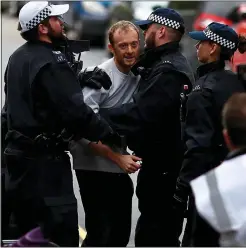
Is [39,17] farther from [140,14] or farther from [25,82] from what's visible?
[140,14]

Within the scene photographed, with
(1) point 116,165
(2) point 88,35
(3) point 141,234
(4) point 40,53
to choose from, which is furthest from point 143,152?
(2) point 88,35

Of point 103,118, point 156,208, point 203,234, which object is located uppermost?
point 103,118

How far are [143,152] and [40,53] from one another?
40.6 inches

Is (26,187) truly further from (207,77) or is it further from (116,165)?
(207,77)

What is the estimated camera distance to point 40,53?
18.9ft

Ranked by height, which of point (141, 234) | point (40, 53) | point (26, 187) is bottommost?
point (141, 234)

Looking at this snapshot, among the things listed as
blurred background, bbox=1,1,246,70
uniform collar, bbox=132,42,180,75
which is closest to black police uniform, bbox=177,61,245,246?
uniform collar, bbox=132,42,180,75

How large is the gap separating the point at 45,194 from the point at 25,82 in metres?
0.74

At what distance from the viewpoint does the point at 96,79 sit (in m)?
6.11

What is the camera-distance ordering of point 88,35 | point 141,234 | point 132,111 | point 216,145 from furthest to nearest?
point 88,35 < point 141,234 < point 132,111 < point 216,145

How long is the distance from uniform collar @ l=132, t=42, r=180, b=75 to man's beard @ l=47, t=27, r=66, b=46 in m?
0.55

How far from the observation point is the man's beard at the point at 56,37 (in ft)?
19.4

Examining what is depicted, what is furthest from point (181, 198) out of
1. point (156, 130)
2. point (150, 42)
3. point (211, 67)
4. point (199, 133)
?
point (150, 42)

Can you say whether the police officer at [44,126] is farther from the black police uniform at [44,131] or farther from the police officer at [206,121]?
the police officer at [206,121]
